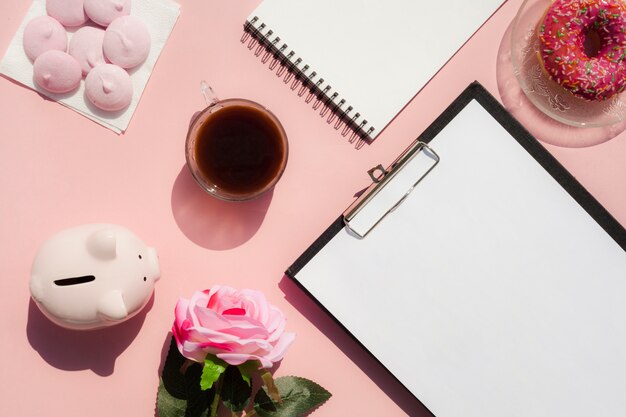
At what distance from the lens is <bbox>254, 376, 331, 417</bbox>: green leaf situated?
0.72 metres

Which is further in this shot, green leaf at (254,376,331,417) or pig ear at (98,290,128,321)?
green leaf at (254,376,331,417)

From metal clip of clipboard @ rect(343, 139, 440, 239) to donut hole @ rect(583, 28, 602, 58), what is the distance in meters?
0.29

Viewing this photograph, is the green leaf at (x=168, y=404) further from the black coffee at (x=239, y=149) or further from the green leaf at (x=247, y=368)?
the black coffee at (x=239, y=149)

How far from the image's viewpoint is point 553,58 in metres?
0.75

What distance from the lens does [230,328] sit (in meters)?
0.61

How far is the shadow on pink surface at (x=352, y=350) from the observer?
77 centimetres

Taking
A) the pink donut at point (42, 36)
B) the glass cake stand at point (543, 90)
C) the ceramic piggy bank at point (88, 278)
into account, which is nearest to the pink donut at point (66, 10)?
the pink donut at point (42, 36)

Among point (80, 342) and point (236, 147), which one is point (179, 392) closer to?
point (80, 342)

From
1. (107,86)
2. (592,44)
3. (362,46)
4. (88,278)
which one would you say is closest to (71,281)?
(88,278)

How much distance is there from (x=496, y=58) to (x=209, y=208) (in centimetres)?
48

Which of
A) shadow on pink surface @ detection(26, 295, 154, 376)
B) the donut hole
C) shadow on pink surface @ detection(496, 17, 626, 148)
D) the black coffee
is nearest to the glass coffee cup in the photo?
the black coffee

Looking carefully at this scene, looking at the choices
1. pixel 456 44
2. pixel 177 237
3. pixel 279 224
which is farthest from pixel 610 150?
pixel 177 237

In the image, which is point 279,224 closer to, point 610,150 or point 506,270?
point 506,270

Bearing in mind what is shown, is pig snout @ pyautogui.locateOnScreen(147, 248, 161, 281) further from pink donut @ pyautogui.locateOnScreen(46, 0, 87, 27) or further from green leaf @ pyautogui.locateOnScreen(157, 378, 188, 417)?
pink donut @ pyautogui.locateOnScreen(46, 0, 87, 27)
